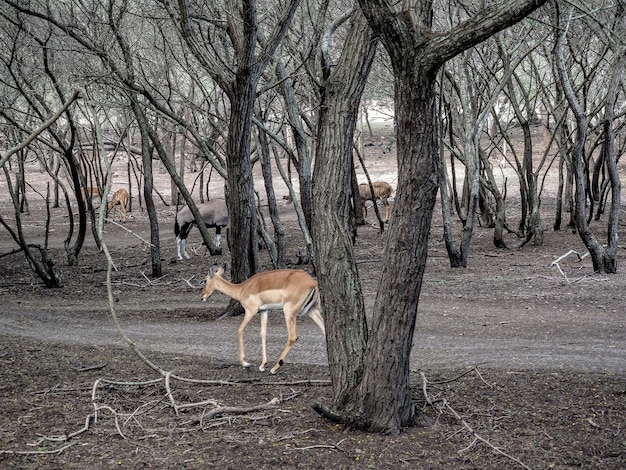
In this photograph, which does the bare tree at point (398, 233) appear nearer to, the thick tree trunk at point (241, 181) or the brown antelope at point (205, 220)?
the thick tree trunk at point (241, 181)

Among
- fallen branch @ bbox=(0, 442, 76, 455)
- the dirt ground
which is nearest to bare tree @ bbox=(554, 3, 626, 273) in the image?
the dirt ground

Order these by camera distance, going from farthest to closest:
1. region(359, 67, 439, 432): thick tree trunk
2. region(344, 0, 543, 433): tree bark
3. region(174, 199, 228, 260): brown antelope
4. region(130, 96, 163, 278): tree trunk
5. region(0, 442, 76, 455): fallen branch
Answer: region(174, 199, 228, 260): brown antelope
region(130, 96, 163, 278): tree trunk
region(0, 442, 76, 455): fallen branch
region(359, 67, 439, 432): thick tree trunk
region(344, 0, 543, 433): tree bark

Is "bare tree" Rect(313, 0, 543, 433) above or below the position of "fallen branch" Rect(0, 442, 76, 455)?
above

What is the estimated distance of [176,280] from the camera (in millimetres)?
16016

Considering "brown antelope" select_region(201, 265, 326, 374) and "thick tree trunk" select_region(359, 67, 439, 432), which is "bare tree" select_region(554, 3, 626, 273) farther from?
"thick tree trunk" select_region(359, 67, 439, 432)

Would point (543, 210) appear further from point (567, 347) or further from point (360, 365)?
point (360, 365)

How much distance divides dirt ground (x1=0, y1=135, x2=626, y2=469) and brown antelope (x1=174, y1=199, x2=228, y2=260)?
5007 millimetres

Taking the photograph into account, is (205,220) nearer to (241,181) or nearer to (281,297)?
(241,181)

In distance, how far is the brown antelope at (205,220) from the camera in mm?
19438

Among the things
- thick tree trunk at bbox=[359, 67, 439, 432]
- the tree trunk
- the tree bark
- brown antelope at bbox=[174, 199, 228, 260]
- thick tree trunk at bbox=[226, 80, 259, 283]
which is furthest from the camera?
brown antelope at bbox=[174, 199, 228, 260]

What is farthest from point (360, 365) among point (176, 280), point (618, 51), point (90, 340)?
point (176, 280)

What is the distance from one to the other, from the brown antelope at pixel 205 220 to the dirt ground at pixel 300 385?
5.01 meters

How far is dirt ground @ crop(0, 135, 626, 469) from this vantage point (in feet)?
18.2

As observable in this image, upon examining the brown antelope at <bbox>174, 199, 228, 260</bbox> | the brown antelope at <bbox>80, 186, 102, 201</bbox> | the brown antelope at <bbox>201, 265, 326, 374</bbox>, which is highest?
the brown antelope at <bbox>80, 186, 102, 201</bbox>
